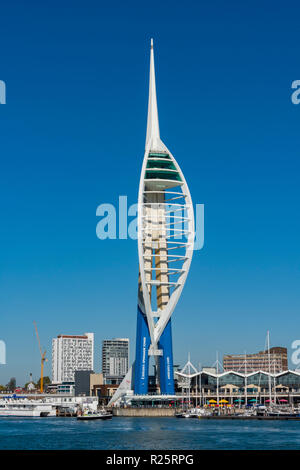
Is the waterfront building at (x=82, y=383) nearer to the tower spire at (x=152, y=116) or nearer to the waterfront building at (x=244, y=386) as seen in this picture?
the waterfront building at (x=244, y=386)

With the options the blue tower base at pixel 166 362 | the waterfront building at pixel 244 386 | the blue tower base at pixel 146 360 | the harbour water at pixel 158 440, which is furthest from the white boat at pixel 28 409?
the harbour water at pixel 158 440

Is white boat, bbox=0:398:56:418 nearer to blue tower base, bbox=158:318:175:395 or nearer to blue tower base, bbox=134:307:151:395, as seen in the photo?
blue tower base, bbox=134:307:151:395

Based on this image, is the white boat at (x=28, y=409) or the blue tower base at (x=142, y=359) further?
the white boat at (x=28, y=409)

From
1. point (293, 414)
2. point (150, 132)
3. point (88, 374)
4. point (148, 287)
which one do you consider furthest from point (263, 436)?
point (88, 374)

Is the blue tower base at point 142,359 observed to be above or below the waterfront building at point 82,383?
above

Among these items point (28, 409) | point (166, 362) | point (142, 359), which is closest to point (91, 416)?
point (142, 359)

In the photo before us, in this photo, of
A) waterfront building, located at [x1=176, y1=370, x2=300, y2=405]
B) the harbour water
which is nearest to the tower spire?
waterfront building, located at [x1=176, y1=370, x2=300, y2=405]

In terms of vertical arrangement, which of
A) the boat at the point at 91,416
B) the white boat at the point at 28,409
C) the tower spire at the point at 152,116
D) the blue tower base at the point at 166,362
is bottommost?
the white boat at the point at 28,409
